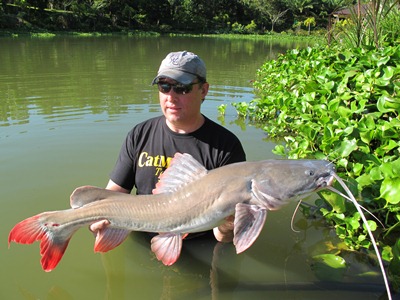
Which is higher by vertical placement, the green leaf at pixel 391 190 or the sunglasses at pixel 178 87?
the sunglasses at pixel 178 87

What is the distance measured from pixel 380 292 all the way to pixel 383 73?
2.28 metres

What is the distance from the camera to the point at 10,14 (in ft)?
106

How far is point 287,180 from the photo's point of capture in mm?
1921

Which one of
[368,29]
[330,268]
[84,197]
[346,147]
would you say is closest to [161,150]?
[84,197]

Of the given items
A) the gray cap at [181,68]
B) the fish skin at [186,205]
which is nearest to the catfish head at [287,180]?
the fish skin at [186,205]

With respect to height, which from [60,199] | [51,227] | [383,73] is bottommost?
[60,199]

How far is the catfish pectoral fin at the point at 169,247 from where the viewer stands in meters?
2.29

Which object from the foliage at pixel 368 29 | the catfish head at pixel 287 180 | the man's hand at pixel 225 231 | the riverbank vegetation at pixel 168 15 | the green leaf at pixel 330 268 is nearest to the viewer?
A: the catfish head at pixel 287 180

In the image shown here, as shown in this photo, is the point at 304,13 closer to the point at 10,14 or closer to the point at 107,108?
the point at 10,14

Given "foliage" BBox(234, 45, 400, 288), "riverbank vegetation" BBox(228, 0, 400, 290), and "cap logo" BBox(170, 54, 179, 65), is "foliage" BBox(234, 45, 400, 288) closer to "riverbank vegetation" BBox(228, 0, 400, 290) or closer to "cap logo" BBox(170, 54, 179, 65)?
"riverbank vegetation" BBox(228, 0, 400, 290)

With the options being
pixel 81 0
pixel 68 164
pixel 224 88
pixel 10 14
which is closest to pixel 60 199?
pixel 68 164

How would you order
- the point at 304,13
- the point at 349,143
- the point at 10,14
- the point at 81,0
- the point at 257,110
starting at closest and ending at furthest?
the point at 349,143 → the point at 257,110 → the point at 10,14 → the point at 81,0 → the point at 304,13

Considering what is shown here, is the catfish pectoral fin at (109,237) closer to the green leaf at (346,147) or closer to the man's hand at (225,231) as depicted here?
the man's hand at (225,231)

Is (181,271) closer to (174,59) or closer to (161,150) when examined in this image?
(161,150)
